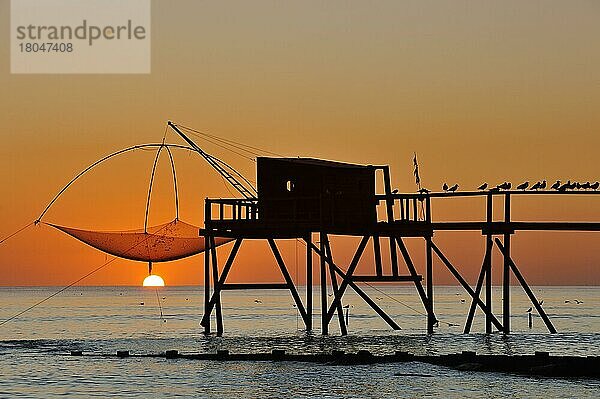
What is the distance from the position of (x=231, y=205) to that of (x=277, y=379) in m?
13.6

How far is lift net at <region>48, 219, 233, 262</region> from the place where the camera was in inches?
2194

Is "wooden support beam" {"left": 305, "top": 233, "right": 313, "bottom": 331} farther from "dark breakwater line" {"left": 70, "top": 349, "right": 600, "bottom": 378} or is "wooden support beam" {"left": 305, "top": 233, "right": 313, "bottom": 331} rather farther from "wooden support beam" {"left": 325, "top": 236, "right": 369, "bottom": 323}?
"dark breakwater line" {"left": 70, "top": 349, "right": 600, "bottom": 378}

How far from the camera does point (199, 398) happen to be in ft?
129

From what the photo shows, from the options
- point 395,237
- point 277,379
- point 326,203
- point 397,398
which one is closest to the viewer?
point 397,398

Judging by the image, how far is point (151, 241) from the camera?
55.8 metres

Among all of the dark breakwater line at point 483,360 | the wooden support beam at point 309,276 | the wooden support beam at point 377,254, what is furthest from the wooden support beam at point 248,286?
the dark breakwater line at point 483,360

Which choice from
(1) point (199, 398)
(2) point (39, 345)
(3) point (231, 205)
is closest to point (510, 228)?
(3) point (231, 205)

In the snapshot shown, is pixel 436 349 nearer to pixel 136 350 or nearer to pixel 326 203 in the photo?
pixel 326 203

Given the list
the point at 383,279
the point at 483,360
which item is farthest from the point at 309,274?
the point at 483,360

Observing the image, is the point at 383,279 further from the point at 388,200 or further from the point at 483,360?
the point at 483,360

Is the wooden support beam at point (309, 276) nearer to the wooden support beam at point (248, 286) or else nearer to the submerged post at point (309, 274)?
the submerged post at point (309, 274)

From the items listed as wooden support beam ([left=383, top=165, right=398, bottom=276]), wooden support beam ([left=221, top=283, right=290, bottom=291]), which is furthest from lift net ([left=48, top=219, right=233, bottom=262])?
wooden support beam ([left=383, top=165, right=398, bottom=276])

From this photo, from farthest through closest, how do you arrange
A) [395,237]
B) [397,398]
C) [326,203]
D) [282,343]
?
[282,343] < [395,237] < [326,203] < [397,398]

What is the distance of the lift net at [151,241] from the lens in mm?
55719
